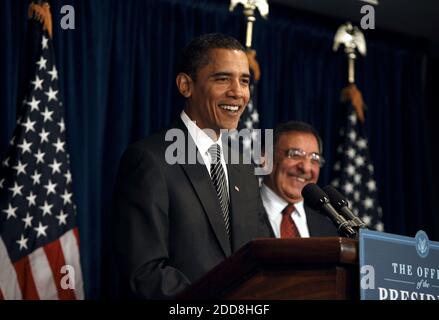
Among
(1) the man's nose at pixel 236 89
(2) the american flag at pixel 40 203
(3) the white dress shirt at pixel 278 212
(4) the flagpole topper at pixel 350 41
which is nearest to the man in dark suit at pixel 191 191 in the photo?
(1) the man's nose at pixel 236 89

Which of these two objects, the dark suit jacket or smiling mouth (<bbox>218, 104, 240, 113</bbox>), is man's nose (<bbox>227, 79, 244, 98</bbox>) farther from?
the dark suit jacket

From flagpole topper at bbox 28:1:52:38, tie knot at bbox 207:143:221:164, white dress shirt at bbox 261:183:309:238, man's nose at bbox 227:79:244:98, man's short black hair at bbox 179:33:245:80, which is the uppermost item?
flagpole topper at bbox 28:1:52:38

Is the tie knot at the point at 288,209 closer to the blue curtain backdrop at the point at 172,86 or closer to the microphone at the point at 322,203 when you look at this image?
the blue curtain backdrop at the point at 172,86

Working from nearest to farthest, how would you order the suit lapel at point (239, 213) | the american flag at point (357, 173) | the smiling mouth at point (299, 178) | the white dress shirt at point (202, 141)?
the suit lapel at point (239, 213) → the white dress shirt at point (202, 141) → the smiling mouth at point (299, 178) → the american flag at point (357, 173)

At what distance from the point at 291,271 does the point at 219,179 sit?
0.88 metres

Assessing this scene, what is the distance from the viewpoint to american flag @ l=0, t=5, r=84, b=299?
14.7 ft

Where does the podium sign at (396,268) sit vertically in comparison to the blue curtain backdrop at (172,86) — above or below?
below

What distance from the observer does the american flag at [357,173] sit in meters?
6.29

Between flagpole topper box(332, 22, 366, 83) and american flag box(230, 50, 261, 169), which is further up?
flagpole topper box(332, 22, 366, 83)

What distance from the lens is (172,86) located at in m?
5.71

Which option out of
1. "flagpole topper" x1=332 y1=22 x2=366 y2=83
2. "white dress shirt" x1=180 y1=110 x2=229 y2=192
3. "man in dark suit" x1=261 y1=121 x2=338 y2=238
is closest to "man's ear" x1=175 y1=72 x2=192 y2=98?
"white dress shirt" x1=180 y1=110 x2=229 y2=192

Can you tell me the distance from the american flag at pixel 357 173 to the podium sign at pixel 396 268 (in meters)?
4.03

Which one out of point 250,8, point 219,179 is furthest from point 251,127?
point 219,179
